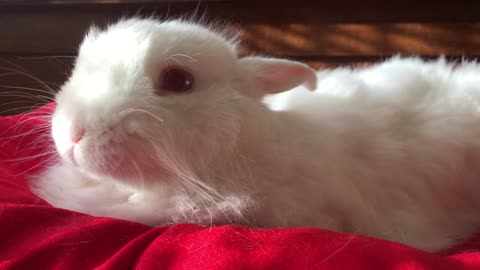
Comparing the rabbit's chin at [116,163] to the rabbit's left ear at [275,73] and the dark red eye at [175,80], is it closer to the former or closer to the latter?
the dark red eye at [175,80]

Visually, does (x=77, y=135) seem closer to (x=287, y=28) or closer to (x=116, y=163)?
(x=116, y=163)

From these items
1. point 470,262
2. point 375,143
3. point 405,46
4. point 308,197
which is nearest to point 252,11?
point 405,46

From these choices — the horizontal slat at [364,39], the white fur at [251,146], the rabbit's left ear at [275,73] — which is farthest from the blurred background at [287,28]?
the rabbit's left ear at [275,73]

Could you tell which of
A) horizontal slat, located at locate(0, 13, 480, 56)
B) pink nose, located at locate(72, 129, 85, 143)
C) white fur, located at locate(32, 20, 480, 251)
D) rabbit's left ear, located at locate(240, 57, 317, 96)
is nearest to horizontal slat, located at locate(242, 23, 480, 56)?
horizontal slat, located at locate(0, 13, 480, 56)

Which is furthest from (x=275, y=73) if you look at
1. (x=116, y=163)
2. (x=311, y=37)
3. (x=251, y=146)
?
(x=311, y=37)

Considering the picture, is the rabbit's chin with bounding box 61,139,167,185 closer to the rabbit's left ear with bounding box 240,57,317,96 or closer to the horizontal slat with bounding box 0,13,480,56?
the rabbit's left ear with bounding box 240,57,317,96

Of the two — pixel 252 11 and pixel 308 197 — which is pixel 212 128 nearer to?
pixel 308 197
